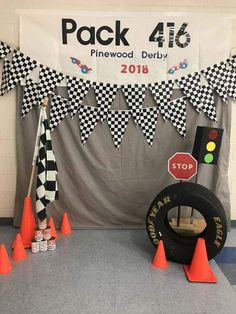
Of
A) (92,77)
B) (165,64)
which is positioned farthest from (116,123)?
(165,64)

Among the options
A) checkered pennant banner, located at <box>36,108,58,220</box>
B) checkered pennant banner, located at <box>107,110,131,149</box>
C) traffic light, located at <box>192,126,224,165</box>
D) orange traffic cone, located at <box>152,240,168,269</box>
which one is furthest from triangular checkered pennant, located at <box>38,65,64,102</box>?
orange traffic cone, located at <box>152,240,168,269</box>

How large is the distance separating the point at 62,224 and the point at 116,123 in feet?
3.99

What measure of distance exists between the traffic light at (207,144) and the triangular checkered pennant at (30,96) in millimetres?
1664

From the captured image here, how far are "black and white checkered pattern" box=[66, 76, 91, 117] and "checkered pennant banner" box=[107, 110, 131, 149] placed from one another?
329 millimetres

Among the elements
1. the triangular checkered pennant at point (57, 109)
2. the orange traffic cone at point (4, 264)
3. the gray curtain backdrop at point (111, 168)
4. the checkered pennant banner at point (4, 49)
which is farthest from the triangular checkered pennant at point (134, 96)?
the orange traffic cone at point (4, 264)

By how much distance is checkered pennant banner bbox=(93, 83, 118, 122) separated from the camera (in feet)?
10.3

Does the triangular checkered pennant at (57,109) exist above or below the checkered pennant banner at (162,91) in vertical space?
below

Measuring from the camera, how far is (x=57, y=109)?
10.5ft

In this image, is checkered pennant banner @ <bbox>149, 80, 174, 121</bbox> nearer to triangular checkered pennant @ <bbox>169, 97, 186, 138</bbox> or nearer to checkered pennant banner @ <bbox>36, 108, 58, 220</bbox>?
triangular checkered pennant @ <bbox>169, 97, 186, 138</bbox>

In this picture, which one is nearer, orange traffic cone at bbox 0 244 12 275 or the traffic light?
orange traffic cone at bbox 0 244 12 275

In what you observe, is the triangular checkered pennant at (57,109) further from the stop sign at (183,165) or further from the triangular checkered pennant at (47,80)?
the stop sign at (183,165)

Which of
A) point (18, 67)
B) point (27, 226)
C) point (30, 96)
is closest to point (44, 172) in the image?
point (27, 226)

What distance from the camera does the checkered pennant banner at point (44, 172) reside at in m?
2.88

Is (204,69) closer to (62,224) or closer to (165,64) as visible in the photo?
(165,64)
